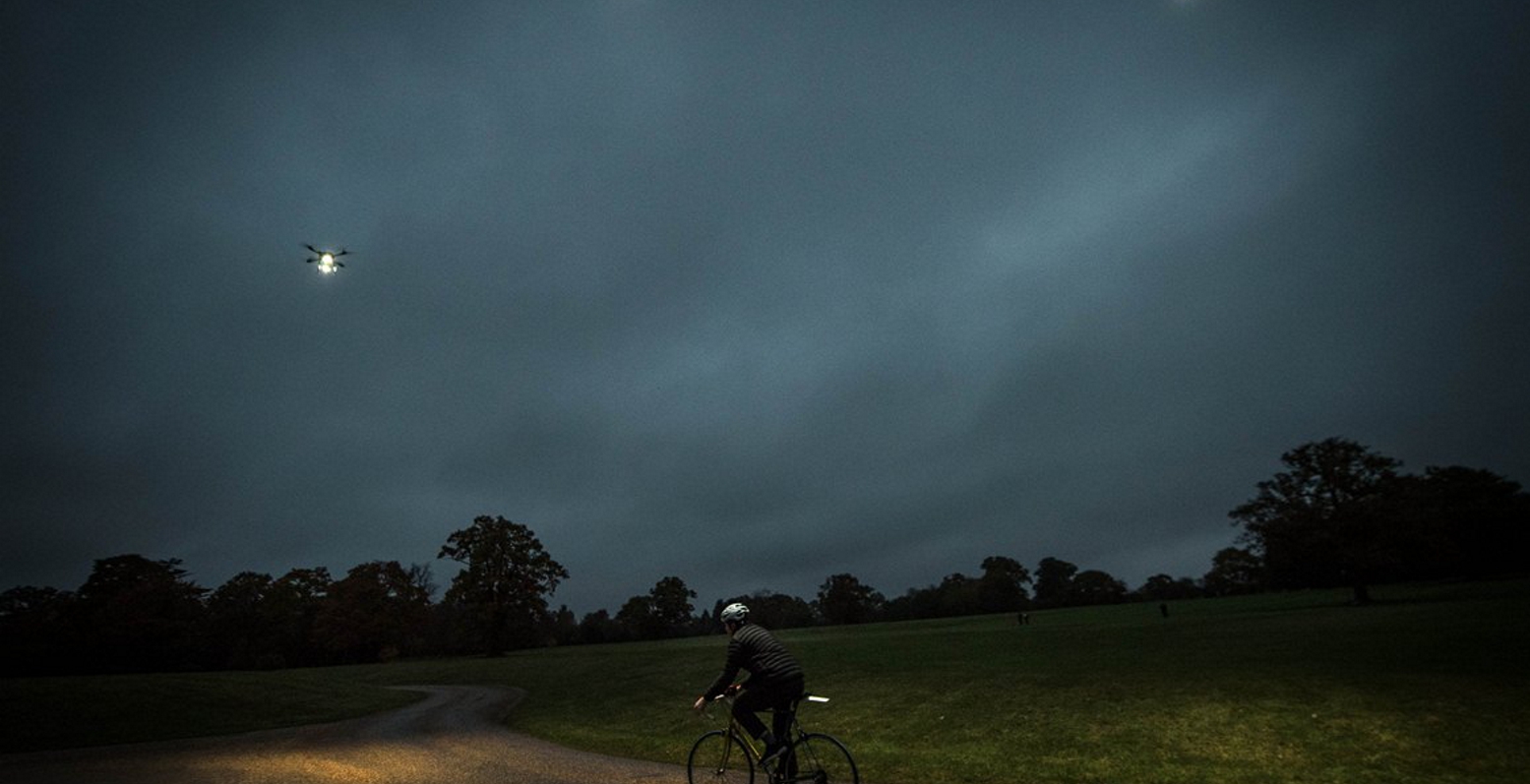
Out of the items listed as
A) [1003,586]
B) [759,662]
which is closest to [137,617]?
[759,662]

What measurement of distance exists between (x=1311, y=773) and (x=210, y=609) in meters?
106

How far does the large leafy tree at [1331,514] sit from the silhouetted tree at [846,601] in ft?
273

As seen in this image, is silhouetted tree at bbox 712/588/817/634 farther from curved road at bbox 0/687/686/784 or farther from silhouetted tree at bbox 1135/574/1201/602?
curved road at bbox 0/687/686/784

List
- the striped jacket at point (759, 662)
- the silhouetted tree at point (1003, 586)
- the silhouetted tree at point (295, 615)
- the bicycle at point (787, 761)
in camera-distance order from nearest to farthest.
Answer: the bicycle at point (787, 761), the striped jacket at point (759, 662), the silhouetted tree at point (295, 615), the silhouetted tree at point (1003, 586)

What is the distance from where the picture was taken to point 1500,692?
1431 cm

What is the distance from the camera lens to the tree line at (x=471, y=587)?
175 ft

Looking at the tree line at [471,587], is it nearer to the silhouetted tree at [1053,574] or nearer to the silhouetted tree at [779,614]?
the silhouetted tree at [779,614]

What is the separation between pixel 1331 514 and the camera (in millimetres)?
53125

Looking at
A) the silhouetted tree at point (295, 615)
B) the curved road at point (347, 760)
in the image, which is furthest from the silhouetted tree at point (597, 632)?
the curved road at point (347, 760)

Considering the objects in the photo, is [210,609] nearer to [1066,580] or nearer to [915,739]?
[915,739]

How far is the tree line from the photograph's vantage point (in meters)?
53.4

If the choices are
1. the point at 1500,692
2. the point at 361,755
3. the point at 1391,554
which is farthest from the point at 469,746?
the point at 1391,554

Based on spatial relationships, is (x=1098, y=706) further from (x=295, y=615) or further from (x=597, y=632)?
(x=597, y=632)

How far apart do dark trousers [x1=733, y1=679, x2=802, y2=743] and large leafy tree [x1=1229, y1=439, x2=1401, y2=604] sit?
62254mm
